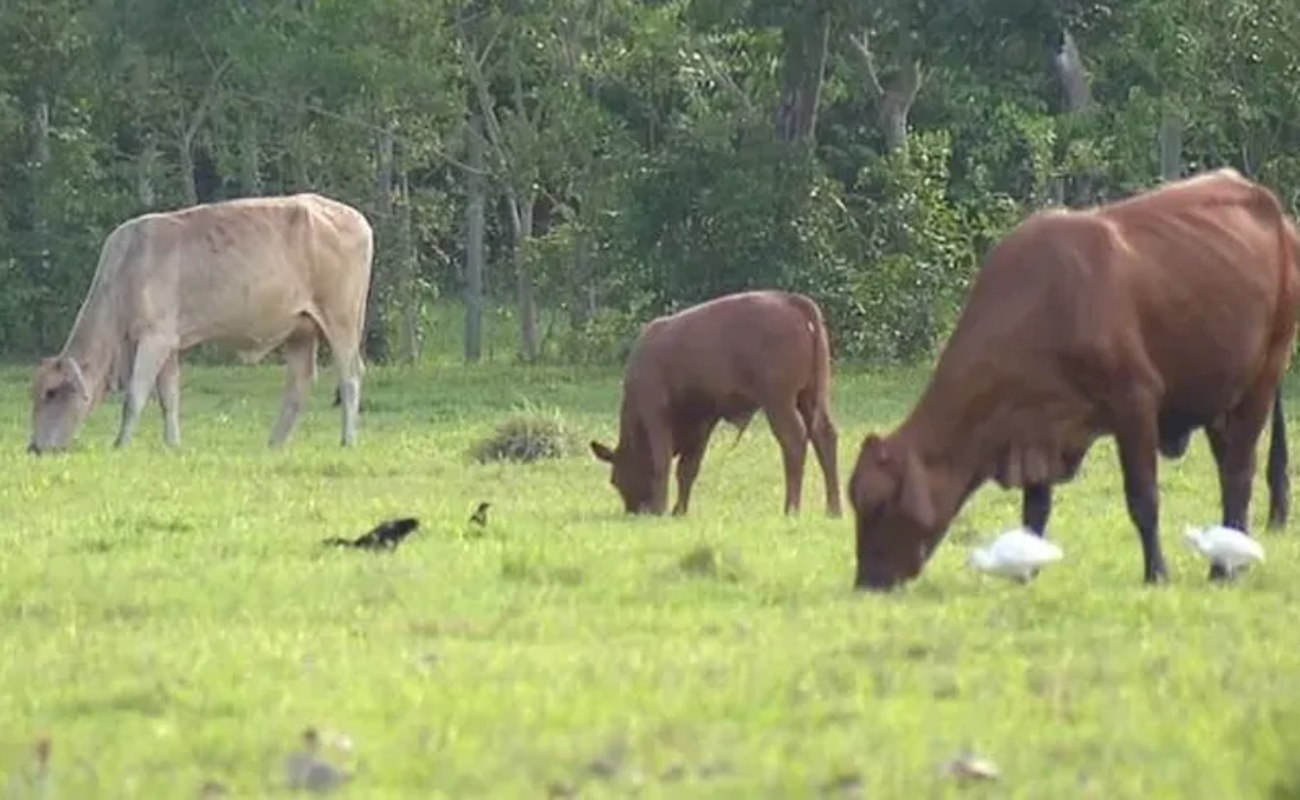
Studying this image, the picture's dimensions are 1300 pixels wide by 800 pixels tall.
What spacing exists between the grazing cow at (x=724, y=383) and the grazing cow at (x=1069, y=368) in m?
4.83

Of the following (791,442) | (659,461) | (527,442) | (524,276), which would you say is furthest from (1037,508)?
(524,276)

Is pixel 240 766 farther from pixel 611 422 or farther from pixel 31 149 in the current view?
pixel 31 149

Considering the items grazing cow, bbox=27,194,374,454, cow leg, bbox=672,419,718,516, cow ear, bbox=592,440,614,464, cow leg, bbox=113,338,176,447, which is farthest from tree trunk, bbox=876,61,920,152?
cow ear, bbox=592,440,614,464

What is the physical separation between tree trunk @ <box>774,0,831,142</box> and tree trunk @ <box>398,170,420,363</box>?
18.5 ft

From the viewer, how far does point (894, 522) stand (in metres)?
11.1

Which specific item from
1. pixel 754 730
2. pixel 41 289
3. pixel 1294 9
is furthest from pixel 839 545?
pixel 41 289

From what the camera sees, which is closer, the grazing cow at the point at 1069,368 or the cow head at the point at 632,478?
the grazing cow at the point at 1069,368

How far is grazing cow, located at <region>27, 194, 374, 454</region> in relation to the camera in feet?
74.3

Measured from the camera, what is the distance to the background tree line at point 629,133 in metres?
30.5

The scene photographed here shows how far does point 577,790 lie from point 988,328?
4.68 m

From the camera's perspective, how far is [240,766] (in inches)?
290

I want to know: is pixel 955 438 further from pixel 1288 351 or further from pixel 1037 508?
pixel 1288 351

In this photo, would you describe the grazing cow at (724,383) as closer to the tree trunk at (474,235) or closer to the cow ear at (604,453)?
the cow ear at (604,453)

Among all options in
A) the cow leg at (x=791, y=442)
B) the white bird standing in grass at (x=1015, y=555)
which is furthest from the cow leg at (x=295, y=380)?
the white bird standing in grass at (x=1015, y=555)
